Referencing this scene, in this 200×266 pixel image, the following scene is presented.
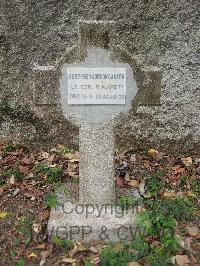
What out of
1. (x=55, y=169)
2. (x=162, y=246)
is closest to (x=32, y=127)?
(x=55, y=169)

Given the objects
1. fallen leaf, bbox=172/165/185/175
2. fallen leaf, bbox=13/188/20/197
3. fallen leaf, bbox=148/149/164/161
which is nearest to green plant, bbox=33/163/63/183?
fallen leaf, bbox=13/188/20/197

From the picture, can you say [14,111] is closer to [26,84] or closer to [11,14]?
[26,84]

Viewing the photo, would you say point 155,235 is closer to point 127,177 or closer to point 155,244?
point 155,244

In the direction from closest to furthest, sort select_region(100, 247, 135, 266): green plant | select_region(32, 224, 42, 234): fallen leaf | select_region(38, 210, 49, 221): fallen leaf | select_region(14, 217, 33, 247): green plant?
select_region(100, 247, 135, 266): green plant, select_region(14, 217, 33, 247): green plant, select_region(32, 224, 42, 234): fallen leaf, select_region(38, 210, 49, 221): fallen leaf

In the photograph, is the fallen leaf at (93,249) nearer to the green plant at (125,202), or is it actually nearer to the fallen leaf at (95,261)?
the fallen leaf at (95,261)

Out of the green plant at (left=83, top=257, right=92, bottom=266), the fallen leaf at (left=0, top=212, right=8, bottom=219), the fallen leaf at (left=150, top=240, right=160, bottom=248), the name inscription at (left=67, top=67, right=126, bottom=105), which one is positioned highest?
the name inscription at (left=67, top=67, right=126, bottom=105)

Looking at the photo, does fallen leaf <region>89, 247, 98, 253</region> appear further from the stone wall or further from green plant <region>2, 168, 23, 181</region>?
the stone wall

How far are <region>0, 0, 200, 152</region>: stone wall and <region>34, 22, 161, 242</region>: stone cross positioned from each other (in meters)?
1.00

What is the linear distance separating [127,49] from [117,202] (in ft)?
5.37

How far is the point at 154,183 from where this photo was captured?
493cm

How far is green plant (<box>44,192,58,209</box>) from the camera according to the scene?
4434 millimetres

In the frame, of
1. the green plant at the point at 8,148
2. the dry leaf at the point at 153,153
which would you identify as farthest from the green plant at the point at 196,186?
the green plant at the point at 8,148

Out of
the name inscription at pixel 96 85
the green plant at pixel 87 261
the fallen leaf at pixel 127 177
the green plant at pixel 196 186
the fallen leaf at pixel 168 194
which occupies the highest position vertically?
the name inscription at pixel 96 85

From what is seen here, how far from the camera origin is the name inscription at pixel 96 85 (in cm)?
401
